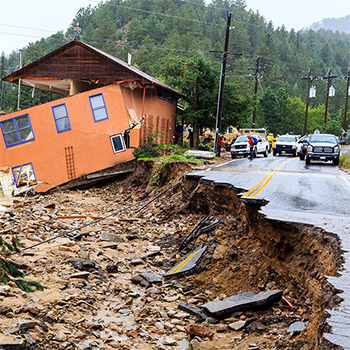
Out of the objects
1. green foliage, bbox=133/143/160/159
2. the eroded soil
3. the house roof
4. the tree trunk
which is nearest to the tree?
the tree trunk

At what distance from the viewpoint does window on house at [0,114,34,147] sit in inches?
974

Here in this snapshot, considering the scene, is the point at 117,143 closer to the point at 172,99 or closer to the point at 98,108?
the point at 98,108

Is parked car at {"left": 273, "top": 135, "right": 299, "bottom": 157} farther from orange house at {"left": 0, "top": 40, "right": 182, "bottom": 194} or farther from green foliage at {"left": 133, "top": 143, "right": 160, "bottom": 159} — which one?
green foliage at {"left": 133, "top": 143, "right": 160, "bottom": 159}

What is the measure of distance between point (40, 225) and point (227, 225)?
6.12 m

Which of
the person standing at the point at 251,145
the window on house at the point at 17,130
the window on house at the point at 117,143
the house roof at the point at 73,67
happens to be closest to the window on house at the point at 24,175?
the window on house at the point at 17,130

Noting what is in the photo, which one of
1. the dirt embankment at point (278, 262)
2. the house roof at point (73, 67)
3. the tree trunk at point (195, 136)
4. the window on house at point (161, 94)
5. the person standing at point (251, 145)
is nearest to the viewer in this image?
the dirt embankment at point (278, 262)

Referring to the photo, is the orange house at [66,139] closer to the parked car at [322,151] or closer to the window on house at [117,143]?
the window on house at [117,143]

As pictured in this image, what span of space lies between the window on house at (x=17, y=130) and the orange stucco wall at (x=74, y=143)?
0.24 m

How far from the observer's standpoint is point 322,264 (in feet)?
21.5

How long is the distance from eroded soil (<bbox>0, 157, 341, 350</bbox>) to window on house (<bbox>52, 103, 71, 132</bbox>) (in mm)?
10804

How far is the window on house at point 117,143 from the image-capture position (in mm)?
24734

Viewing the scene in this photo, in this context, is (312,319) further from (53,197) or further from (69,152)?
(69,152)

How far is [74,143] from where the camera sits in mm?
24656

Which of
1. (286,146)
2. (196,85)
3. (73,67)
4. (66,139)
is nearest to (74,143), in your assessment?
(66,139)
